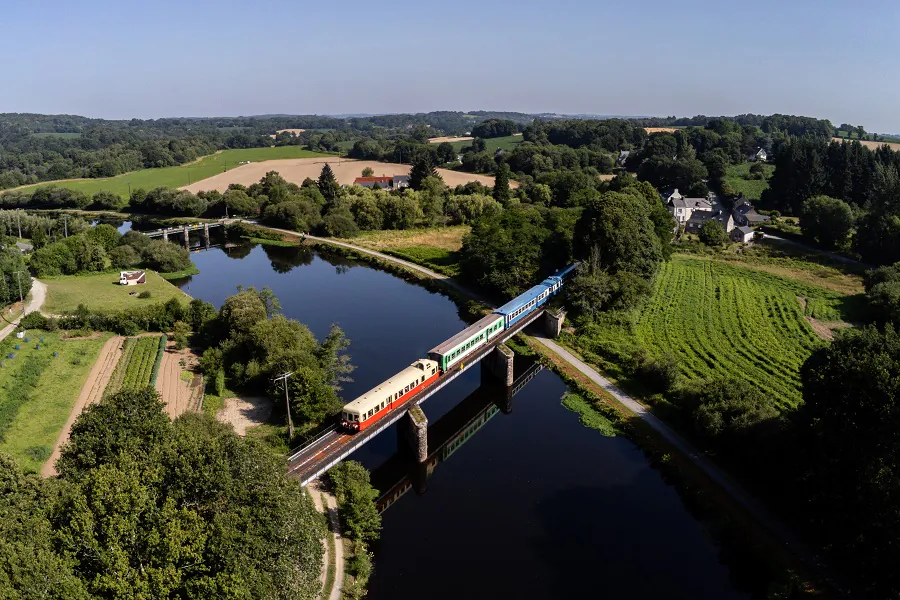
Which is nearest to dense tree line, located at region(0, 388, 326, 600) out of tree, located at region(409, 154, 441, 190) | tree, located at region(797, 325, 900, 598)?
tree, located at region(797, 325, 900, 598)

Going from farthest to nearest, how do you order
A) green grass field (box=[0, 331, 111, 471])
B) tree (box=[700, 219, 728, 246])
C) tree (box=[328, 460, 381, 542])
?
tree (box=[700, 219, 728, 246]) < green grass field (box=[0, 331, 111, 471]) < tree (box=[328, 460, 381, 542])

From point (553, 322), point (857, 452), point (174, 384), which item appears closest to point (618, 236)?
point (553, 322)

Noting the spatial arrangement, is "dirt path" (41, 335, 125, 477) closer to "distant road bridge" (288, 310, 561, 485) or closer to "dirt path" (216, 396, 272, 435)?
"dirt path" (216, 396, 272, 435)

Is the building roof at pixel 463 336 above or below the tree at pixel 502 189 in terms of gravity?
below

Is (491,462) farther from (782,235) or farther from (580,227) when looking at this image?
(782,235)

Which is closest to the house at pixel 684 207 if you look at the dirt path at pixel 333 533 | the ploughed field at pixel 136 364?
the ploughed field at pixel 136 364

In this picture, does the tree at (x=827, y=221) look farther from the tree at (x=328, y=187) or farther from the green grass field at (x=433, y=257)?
the tree at (x=328, y=187)

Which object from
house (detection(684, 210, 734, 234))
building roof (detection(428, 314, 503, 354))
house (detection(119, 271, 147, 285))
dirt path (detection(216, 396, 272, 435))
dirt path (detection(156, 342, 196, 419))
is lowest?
dirt path (detection(216, 396, 272, 435))
